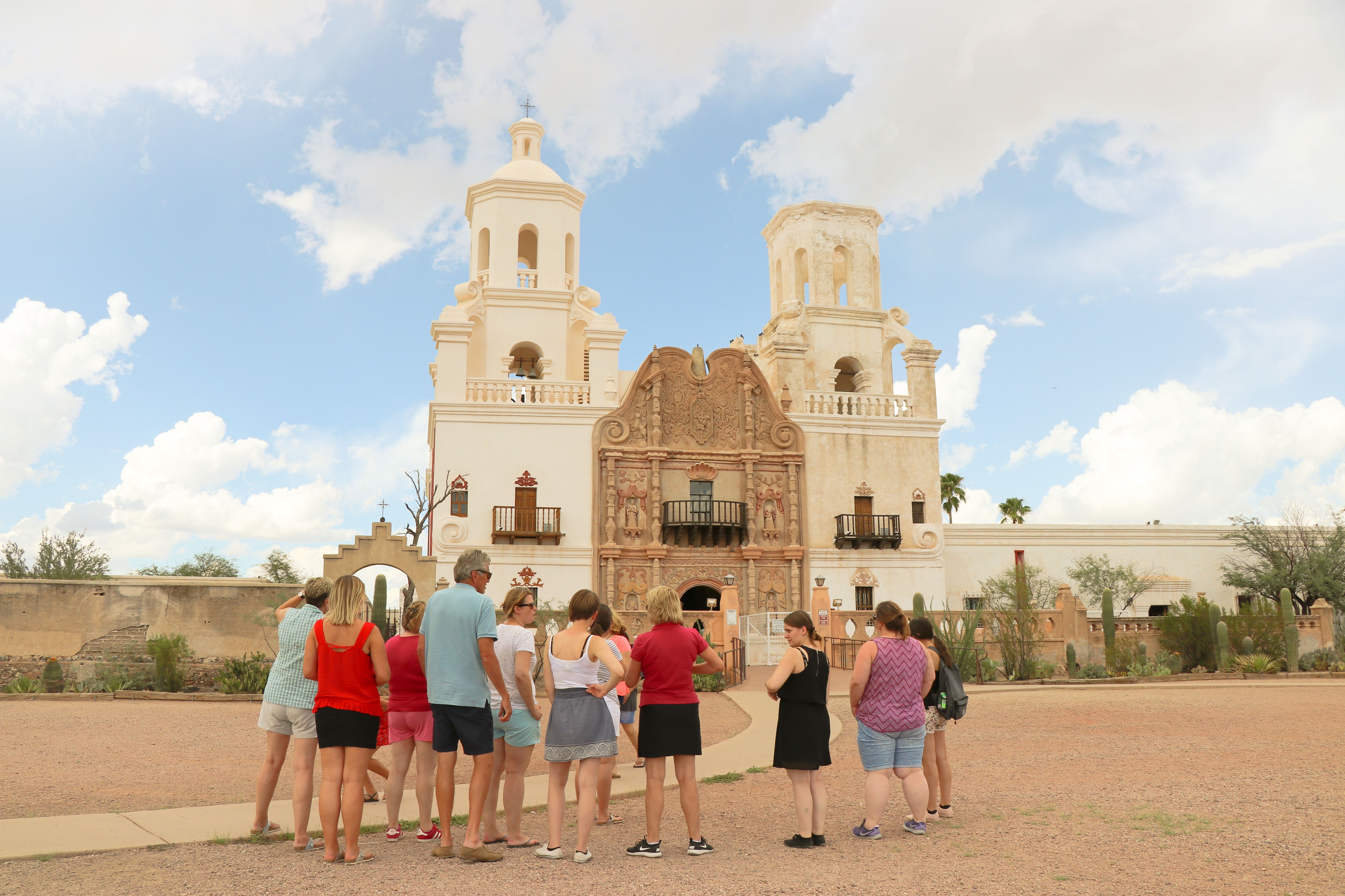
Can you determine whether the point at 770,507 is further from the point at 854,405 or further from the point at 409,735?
the point at 409,735

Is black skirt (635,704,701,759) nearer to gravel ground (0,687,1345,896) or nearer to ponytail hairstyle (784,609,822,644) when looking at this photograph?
gravel ground (0,687,1345,896)

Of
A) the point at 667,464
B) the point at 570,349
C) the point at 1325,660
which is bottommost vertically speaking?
the point at 1325,660

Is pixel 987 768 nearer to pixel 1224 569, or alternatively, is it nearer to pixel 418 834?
pixel 418 834

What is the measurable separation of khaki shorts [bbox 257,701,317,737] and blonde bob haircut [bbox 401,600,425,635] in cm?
114

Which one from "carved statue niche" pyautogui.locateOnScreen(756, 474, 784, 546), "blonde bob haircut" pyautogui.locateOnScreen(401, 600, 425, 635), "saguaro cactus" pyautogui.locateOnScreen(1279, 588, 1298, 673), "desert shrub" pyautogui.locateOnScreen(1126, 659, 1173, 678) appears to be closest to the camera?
"blonde bob haircut" pyautogui.locateOnScreen(401, 600, 425, 635)

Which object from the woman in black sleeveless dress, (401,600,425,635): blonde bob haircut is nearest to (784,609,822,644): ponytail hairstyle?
the woman in black sleeveless dress

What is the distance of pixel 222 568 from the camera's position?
5625 cm

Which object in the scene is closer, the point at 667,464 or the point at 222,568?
the point at 667,464

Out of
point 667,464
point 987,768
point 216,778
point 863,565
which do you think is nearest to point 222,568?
point 667,464

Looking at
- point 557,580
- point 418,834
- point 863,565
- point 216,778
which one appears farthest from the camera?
point 863,565

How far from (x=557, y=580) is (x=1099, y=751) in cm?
2095

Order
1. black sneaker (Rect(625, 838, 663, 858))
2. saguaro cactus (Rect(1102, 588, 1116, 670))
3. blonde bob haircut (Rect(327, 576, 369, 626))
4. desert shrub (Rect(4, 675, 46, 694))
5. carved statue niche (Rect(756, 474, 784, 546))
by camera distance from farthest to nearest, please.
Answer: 1. carved statue niche (Rect(756, 474, 784, 546))
2. saguaro cactus (Rect(1102, 588, 1116, 670))
3. desert shrub (Rect(4, 675, 46, 694))
4. black sneaker (Rect(625, 838, 663, 858))
5. blonde bob haircut (Rect(327, 576, 369, 626))

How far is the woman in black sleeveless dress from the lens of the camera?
658 cm

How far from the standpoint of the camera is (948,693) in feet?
24.4
